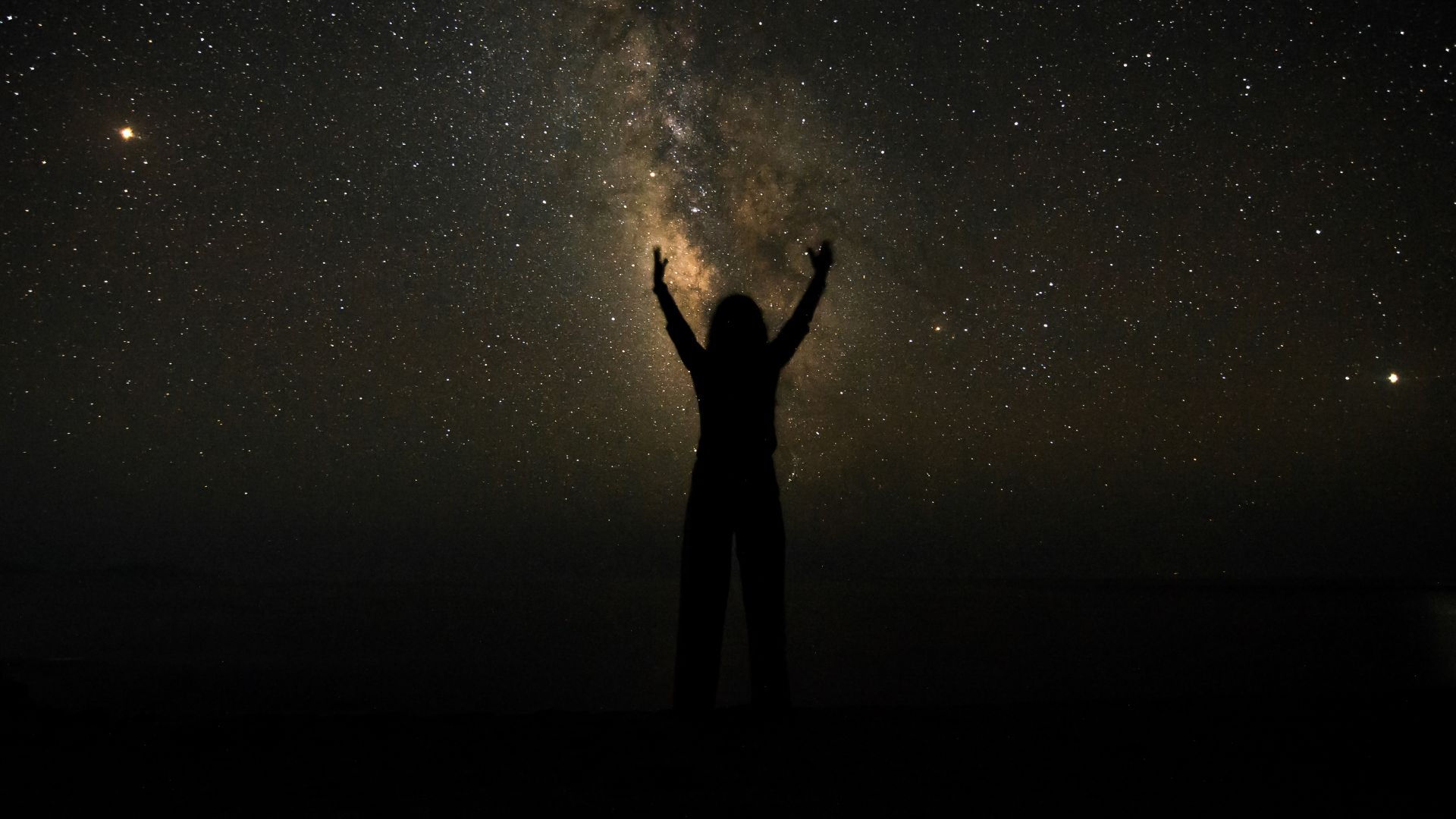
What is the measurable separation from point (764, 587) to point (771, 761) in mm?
943

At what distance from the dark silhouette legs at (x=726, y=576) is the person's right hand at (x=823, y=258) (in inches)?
38.2

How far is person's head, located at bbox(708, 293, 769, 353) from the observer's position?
3359mm

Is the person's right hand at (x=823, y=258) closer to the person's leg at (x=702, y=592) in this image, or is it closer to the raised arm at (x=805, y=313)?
the raised arm at (x=805, y=313)

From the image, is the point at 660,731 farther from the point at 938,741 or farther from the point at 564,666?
the point at 564,666

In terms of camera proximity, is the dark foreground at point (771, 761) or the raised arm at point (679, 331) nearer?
the dark foreground at point (771, 761)

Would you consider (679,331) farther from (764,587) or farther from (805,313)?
(764,587)

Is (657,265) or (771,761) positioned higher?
(657,265)

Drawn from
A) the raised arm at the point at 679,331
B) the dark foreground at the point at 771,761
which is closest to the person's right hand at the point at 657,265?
the raised arm at the point at 679,331

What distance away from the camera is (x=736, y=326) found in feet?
11.1

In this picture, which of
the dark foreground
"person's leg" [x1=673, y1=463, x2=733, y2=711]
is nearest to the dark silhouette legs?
"person's leg" [x1=673, y1=463, x2=733, y2=711]

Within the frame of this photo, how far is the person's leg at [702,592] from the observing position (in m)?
3.05

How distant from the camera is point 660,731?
8.31 feet

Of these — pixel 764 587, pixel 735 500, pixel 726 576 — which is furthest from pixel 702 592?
pixel 735 500

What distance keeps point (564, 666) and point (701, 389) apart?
3360cm
